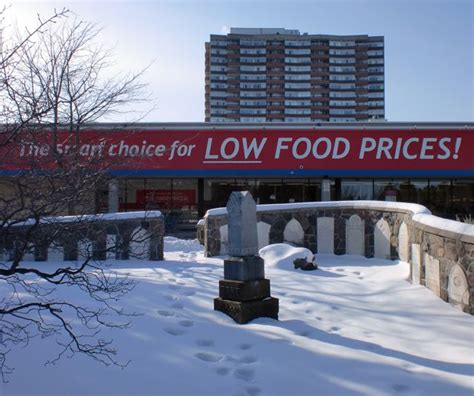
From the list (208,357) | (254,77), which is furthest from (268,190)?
(254,77)

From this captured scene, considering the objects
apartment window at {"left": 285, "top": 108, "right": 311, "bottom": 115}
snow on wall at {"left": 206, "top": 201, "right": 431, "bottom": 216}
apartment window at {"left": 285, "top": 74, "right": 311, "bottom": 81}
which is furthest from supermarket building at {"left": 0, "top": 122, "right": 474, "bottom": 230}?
apartment window at {"left": 285, "top": 74, "right": 311, "bottom": 81}

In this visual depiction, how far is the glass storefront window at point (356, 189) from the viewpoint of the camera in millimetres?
22016

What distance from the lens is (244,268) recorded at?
19.9 feet

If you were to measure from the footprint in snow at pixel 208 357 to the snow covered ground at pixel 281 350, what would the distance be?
0.06 ft

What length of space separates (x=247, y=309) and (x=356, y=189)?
1720cm

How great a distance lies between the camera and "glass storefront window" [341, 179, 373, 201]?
2202 cm

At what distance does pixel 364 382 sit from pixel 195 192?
59.7 feet

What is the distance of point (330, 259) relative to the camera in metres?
11.4

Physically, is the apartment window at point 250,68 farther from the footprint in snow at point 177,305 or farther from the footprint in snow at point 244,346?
the footprint in snow at point 244,346

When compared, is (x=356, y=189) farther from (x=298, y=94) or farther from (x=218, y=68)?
(x=218, y=68)

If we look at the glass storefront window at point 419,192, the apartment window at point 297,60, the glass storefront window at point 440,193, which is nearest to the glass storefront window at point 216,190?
the glass storefront window at point 419,192

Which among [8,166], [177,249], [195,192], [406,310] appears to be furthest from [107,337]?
[195,192]

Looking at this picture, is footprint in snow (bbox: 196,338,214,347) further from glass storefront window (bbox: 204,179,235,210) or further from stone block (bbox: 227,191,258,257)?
Result: glass storefront window (bbox: 204,179,235,210)

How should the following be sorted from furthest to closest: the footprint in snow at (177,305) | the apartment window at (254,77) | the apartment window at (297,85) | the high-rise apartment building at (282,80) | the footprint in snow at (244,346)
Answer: the apartment window at (297,85)
the apartment window at (254,77)
the high-rise apartment building at (282,80)
the footprint in snow at (177,305)
the footprint in snow at (244,346)
